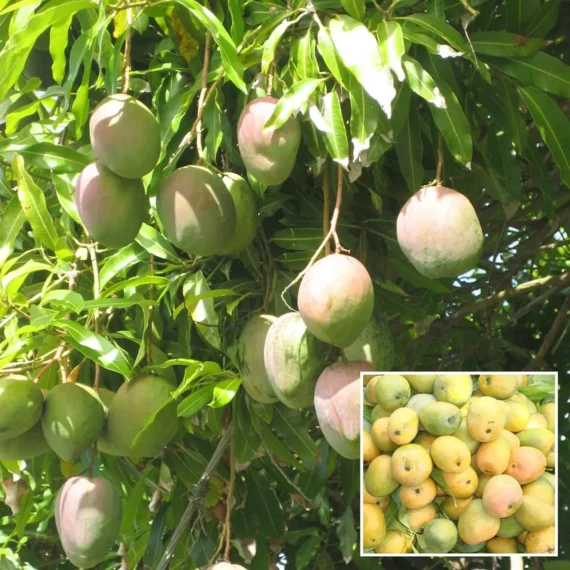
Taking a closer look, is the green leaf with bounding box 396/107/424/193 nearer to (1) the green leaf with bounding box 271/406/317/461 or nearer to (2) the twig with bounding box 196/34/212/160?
(2) the twig with bounding box 196/34/212/160

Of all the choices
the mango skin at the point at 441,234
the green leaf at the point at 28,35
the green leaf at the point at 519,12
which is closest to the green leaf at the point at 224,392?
the mango skin at the point at 441,234

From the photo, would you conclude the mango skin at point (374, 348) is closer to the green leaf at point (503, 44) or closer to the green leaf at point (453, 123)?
the green leaf at point (453, 123)

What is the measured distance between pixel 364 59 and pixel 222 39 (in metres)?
0.16

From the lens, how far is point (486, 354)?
A: 1875 mm

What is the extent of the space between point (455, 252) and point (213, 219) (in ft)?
0.90

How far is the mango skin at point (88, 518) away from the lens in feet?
3.41

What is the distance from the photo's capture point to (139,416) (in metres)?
1.06

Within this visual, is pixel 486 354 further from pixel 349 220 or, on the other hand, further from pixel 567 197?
pixel 349 220

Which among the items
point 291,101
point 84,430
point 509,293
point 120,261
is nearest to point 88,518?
point 84,430

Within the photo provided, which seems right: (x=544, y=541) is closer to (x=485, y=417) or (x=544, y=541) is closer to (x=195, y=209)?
(x=485, y=417)

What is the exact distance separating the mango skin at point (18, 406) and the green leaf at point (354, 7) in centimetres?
57

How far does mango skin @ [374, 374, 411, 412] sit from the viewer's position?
871 millimetres

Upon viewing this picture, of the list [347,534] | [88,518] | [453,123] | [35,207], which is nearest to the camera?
[453,123]

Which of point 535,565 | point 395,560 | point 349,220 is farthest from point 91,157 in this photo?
point 395,560
